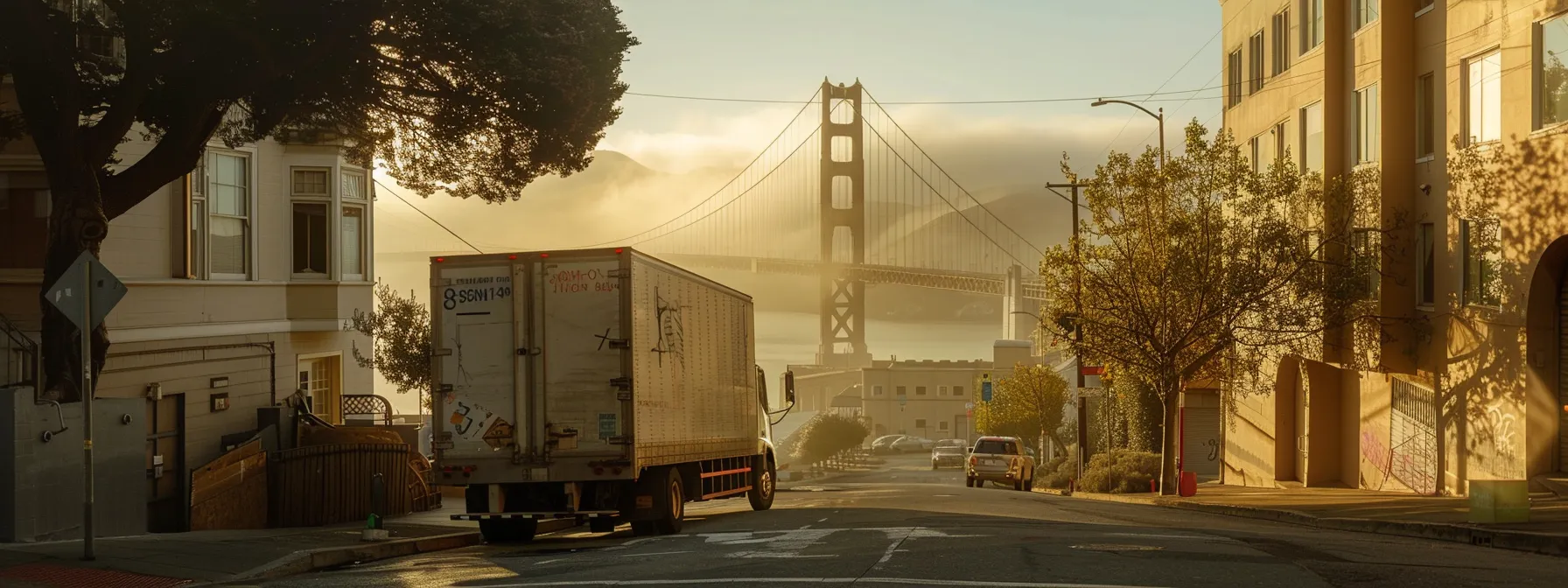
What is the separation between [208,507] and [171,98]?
596 centimetres

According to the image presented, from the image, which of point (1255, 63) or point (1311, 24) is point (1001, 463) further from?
point (1311, 24)

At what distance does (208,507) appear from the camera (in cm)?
2019

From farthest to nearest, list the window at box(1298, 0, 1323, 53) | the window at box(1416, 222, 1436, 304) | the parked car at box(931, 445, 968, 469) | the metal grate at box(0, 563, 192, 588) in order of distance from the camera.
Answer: the parked car at box(931, 445, 968, 469), the window at box(1298, 0, 1323, 53), the window at box(1416, 222, 1436, 304), the metal grate at box(0, 563, 192, 588)

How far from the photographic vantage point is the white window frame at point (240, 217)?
74.5 feet

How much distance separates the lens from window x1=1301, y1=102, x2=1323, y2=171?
101ft

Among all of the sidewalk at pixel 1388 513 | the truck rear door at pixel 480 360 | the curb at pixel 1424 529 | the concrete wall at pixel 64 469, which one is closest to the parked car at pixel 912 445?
the sidewalk at pixel 1388 513

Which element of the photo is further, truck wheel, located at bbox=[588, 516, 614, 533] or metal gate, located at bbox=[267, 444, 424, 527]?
metal gate, located at bbox=[267, 444, 424, 527]

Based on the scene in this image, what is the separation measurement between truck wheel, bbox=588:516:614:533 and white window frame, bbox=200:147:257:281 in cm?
787

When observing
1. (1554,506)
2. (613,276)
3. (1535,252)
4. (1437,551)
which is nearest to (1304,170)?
(1535,252)

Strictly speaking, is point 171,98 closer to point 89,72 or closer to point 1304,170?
point 89,72

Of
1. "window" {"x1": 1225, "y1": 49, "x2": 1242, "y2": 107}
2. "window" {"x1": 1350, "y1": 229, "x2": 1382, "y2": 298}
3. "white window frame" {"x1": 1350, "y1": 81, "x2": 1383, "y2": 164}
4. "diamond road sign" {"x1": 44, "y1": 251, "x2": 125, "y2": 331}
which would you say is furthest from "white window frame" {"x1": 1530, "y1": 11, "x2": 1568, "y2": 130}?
"diamond road sign" {"x1": 44, "y1": 251, "x2": 125, "y2": 331}

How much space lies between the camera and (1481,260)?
2378 centimetres

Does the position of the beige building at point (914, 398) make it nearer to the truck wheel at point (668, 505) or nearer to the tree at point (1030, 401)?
the tree at point (1030, 401)

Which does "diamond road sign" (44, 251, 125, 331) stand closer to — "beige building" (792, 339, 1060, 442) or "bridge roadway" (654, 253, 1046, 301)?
"bridge roadway" (654, 253, 1046, 301)
